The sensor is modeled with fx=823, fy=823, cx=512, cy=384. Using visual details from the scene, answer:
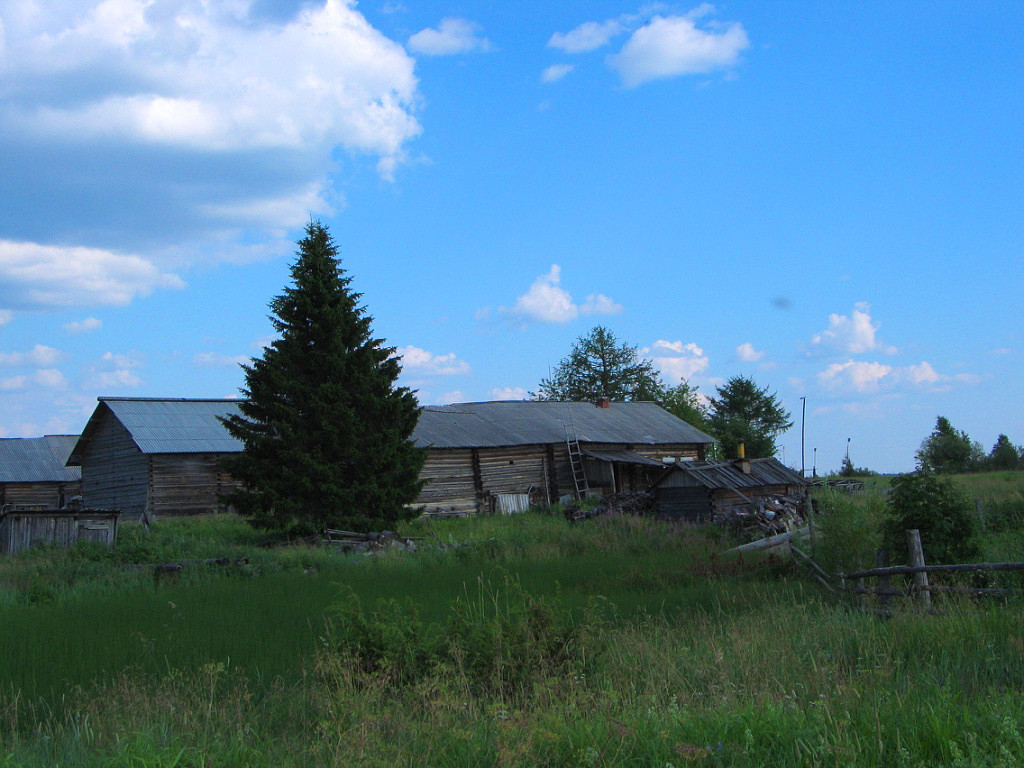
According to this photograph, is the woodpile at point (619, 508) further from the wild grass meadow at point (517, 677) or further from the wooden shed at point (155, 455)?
the wild grass meadow at point (517, 677)

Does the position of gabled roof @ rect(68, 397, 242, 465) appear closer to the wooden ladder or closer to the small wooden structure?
the small wooden structure

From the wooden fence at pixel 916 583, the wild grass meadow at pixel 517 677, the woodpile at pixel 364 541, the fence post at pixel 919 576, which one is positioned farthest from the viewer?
the woodpile at pixel 364 541

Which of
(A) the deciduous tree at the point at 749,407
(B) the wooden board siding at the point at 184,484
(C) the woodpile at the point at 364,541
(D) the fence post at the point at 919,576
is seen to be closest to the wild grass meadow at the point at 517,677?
(D) the fence post at the point at 919,576

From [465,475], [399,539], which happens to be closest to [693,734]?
[399,539]

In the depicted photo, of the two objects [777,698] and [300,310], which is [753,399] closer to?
[300,310]

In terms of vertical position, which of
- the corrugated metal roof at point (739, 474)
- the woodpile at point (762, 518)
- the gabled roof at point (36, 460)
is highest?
the gabled roof at point (36, 460)

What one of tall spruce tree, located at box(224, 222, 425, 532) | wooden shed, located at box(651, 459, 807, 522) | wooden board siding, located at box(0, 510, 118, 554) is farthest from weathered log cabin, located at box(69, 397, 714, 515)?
wooden board siding, located at box(0, 510, 118, 554)

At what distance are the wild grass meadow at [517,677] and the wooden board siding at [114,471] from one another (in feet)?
66.8

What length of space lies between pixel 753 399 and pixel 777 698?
77.2 m

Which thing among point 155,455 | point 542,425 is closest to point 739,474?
point 542,425

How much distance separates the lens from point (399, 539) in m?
23.8

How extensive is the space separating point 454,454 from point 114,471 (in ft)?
49.8

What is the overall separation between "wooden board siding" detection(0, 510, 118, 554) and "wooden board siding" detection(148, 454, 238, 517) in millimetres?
10462

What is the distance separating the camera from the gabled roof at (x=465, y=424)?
1395 inches
